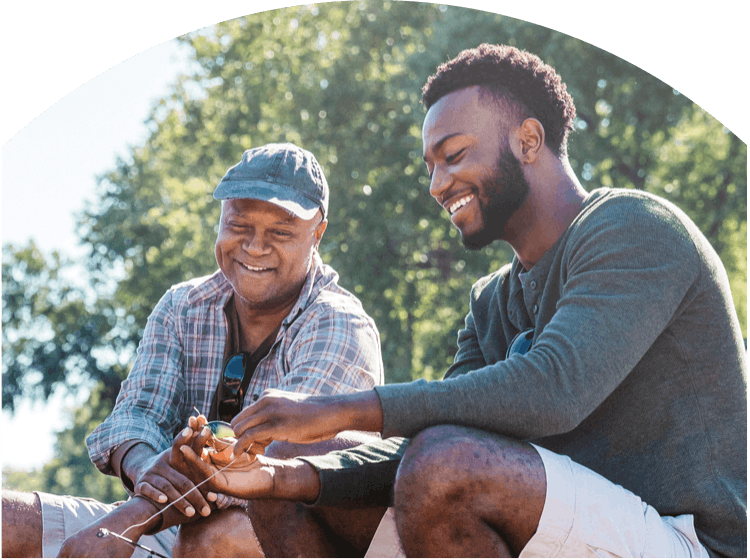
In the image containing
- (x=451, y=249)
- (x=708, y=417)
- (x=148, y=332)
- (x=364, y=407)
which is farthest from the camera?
(x=451, y=249)

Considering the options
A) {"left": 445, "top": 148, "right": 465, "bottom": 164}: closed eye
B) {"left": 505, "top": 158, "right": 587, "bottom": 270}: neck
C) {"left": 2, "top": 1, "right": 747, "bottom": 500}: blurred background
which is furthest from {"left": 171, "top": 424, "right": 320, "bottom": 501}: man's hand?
{"left": 2, "top": 1, "right": 747, "bottom": 500}: blurred background

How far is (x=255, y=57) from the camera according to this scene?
44.1 feet

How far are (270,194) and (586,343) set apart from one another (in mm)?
1256

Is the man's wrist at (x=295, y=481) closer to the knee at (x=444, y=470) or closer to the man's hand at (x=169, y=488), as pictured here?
the man's hand at (x=169, y=488)

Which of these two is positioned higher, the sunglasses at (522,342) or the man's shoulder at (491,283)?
the man's shoulder at (491,283)

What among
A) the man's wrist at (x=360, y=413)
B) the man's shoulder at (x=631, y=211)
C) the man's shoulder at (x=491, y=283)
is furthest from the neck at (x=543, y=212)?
the man's wrist at (x=360, y=413)

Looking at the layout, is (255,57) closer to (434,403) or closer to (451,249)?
(451,249)

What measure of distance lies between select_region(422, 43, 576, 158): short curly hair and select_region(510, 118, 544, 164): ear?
4 centimetres

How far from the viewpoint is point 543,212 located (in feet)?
8.70

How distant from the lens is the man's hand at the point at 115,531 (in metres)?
2.29

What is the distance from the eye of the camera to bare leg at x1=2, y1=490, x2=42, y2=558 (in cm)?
264

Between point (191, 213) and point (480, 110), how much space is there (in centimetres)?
1149

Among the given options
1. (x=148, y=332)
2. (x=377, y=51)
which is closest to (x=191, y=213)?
(x=377, y=51)

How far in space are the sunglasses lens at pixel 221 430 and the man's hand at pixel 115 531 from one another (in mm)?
244
